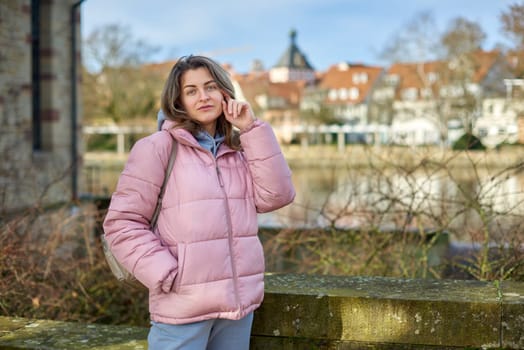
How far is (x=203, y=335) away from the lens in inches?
101

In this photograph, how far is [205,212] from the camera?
254 centimetres

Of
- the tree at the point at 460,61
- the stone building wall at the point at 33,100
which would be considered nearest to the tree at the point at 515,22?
the stone building wall at the point at 33,100

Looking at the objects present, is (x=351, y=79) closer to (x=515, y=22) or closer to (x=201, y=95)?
(x=515, y=22)

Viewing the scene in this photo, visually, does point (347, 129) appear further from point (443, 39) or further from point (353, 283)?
point (353, 283)

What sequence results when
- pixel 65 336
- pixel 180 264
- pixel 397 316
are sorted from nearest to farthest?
pixel 180 264 < pixel 397 316 < pixel 65 336

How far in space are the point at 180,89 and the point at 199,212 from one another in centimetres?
55

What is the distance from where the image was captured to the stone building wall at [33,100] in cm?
1016

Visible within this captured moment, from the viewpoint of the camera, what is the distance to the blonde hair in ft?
8.90

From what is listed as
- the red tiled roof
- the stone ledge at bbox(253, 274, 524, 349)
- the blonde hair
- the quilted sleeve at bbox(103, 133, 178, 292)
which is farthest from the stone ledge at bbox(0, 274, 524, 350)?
the red tiled roof

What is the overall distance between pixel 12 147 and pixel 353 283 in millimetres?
8192

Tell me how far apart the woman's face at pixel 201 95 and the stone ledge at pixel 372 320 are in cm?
88

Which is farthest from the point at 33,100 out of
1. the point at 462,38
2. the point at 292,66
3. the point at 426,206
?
the point at 292,66

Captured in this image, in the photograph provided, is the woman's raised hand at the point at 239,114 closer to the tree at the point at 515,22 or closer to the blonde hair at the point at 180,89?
the blonde hair at the point at 180,89

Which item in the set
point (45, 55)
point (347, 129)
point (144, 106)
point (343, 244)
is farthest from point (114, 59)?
point (343, 244)
